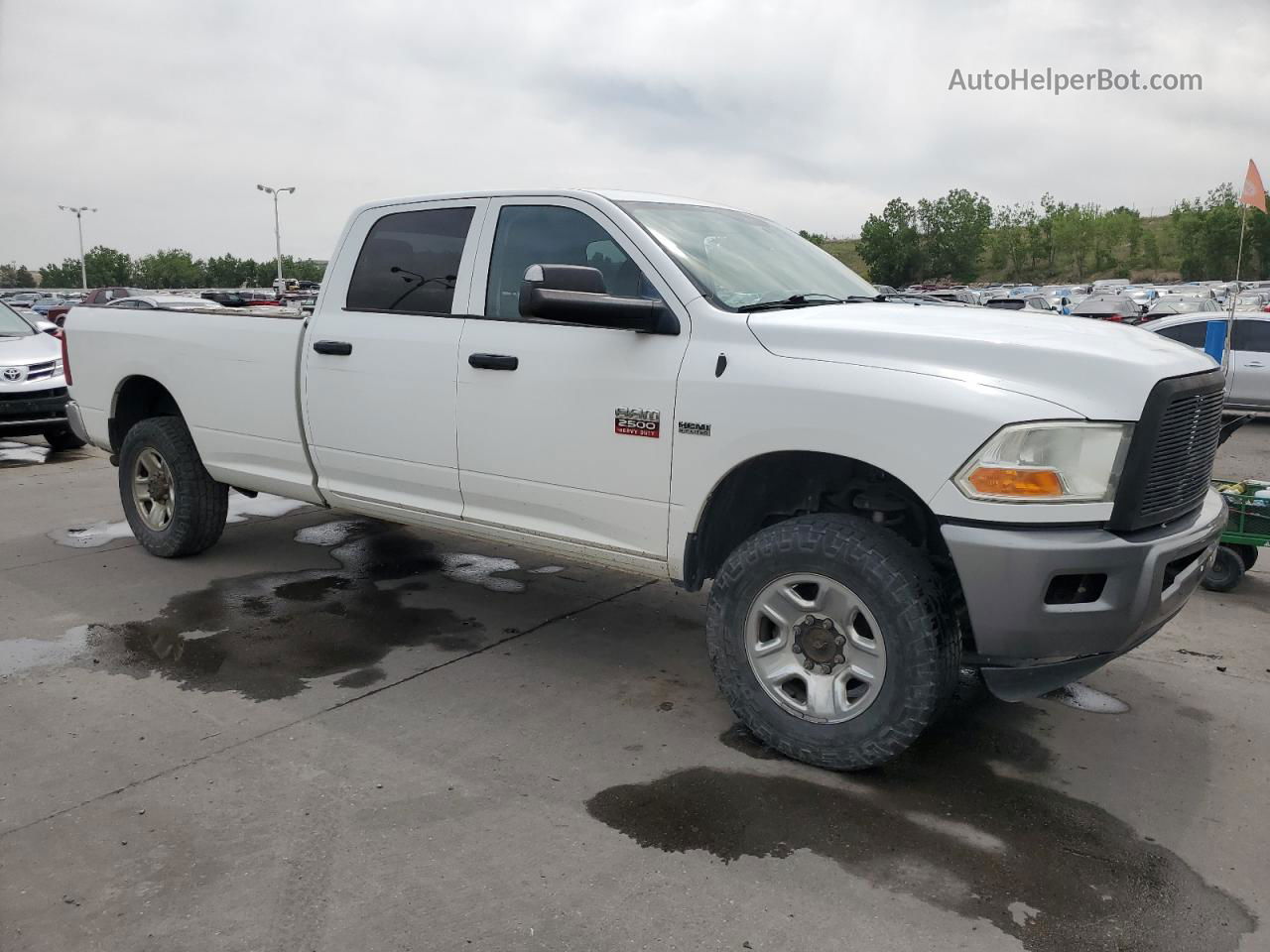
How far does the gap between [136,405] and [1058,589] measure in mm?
5476

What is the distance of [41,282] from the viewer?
362ft

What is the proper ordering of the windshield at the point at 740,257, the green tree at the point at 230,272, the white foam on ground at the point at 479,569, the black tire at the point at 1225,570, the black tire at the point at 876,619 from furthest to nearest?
1. the green tree at the point at 230,272
2. the white foam on ground at the point at 479,569
3. the black tire at the point at 1225,570
4. the windshield at the point at 740,257
5. the black tire at the point at 876,619

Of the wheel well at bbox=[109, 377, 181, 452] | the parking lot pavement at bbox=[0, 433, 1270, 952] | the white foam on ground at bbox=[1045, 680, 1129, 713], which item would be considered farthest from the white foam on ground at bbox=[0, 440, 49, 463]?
the white foam on ground at bbox=[1045, 680, 1129, 713]

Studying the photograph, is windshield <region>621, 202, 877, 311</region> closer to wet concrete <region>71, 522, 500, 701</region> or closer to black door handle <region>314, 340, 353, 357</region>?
black door handle <region>314, 340, 353, 357</region>

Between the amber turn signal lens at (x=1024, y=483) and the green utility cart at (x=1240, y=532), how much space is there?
9.08ft

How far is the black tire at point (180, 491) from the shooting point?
589cm

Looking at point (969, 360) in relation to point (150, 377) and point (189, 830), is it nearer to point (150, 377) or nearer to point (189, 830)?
point (189, 830)

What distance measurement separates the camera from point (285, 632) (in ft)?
16.2

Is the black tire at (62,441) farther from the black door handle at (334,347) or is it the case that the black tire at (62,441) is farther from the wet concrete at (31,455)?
the black door handle at (334,347)

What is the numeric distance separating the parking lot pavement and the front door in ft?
2.49

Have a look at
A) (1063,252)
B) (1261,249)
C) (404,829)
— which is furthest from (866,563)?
(1063,252)

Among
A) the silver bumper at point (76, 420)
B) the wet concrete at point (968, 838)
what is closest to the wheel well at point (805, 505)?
the wet concrete at point (968, 838)

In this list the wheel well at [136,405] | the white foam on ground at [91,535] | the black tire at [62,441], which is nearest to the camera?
the wheel well at [136,405]

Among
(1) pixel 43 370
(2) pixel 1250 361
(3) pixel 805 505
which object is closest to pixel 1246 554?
(3) pixel 805 505
